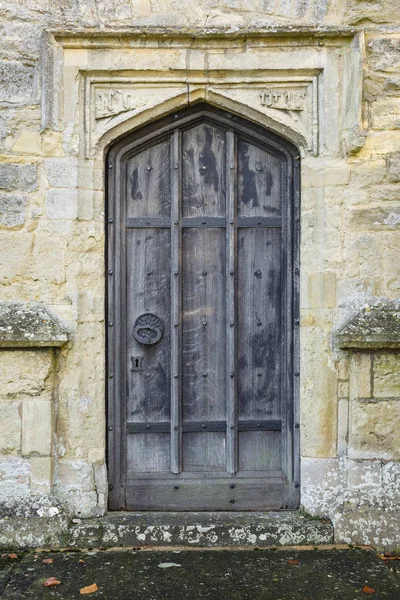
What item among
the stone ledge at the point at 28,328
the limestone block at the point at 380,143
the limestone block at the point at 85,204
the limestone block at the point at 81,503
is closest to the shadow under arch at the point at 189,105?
the limestone block at the point at 85,204

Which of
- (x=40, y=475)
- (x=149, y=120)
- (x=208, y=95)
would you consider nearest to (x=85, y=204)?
(x=149, y=120)

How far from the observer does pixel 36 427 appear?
13.7 feet

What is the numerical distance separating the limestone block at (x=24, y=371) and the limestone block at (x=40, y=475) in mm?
397

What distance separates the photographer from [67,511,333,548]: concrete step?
415 cm

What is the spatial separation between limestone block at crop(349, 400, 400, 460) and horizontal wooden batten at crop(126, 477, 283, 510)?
0.67 meters

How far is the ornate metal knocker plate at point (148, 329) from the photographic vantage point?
14.6 ft

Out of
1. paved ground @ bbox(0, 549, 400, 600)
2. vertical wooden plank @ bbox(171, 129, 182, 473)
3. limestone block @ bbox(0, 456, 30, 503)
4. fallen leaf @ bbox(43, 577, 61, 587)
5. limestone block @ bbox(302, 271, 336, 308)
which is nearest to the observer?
paved ground @ bbox(0, 549, 400, 600)

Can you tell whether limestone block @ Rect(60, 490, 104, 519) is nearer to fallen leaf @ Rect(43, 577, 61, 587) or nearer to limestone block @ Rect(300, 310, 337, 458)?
fallen leaf @ Rect(43, 577, 61, 587)

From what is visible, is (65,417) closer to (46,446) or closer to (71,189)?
(46,446)

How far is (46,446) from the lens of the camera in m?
4.18

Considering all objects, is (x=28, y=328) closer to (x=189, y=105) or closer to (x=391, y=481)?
(x=189, y=105)

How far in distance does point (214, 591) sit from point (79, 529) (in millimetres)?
1020

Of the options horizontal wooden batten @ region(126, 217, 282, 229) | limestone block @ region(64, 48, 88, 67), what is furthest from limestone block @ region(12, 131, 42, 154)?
horizontal wooden batten @ region(126, 217, 282, 229)

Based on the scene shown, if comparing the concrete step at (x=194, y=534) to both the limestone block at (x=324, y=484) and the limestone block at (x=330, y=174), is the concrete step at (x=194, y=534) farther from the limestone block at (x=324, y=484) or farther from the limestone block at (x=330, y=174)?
the limestone block at (x=330, y=174)
